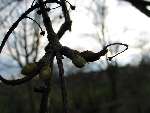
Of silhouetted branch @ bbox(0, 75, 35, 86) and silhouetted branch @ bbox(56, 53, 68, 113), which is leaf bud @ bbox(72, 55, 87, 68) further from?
silhouetted branch @ bbox(0, 75, 35, 86)

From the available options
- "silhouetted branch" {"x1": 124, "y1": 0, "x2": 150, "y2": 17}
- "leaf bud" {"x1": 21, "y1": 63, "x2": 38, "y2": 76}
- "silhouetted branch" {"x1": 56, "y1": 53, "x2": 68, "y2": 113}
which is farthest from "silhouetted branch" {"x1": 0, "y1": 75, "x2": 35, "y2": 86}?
"silhouetted branch" {"x1": 124, "y1": 0, "x2": 150, "y2": 17}

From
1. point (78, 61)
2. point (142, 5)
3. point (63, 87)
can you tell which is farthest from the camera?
point (78, 61)

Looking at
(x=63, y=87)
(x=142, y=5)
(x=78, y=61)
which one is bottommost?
(x=63, y=87)

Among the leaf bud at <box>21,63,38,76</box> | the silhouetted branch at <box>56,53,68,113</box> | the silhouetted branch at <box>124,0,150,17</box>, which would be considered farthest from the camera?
the leaf bud at <box>21,63,38,76</box>

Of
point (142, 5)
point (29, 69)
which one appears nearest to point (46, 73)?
point (29, 69)

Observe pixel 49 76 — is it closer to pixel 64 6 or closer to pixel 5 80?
pixel 5 80

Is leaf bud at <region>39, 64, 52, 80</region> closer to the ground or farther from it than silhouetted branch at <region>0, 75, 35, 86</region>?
farther from it

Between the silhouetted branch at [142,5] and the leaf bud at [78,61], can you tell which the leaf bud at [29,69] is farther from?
the silhouetted branch at [142,5]

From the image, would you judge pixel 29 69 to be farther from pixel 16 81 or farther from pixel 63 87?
pixel 63 87

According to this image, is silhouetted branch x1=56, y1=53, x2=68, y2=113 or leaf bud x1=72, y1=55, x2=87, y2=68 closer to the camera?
silhouetted branch x1=56, y1=53, x2=68, y2=113

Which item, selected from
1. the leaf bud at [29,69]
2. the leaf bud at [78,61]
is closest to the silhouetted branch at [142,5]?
the leaf bud at [78,61]

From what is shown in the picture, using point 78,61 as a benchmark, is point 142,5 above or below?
above
